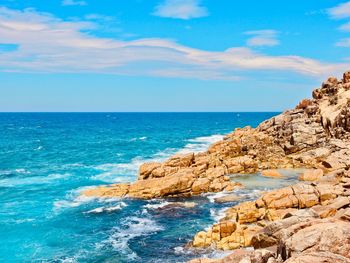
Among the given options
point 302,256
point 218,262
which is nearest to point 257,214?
point 218,262

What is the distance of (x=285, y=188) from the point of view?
40.1 meters

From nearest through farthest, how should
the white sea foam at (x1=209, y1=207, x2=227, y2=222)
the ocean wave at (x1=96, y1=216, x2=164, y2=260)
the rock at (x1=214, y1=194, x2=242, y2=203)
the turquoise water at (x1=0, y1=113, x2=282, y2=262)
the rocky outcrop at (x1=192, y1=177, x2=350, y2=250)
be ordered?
the rocky outcrop at (x1=192, y1=177, x2=350, y2=250) < the turquoise water at (x1=0, y1=113, x2=282, y2=262) < the ocean wave at (x1=96, y1=216, x2=164, y2=260) < the white sea foam at (x1=209, y1=207, x2=227, y2=222) < the rock at (x1=214, y1=194, x2=242, y2=203)

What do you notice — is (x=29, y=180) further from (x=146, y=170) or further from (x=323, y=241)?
(x=323, y=241)

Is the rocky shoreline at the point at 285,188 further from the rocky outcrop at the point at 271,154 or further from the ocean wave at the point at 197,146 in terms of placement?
the ocean wave at the point at 197,146

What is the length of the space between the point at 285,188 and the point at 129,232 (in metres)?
15.7

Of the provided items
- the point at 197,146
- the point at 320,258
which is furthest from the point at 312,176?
the point at 197,146

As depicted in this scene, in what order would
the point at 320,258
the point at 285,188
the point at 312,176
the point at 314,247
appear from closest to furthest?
the point at 320,258 → the point at 314,247 → the point at 285,188 → the point at 312,176

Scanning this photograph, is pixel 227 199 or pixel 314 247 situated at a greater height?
pixel 314 247

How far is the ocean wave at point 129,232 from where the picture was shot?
1324 inches

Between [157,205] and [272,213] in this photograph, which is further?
[157,205]

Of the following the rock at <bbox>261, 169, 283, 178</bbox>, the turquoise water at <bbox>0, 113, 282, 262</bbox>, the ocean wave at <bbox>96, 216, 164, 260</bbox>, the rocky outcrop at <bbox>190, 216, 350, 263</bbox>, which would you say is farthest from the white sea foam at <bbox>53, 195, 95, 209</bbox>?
the rocky outcrop at <bbox>190, 216, 350, 263</bbox>

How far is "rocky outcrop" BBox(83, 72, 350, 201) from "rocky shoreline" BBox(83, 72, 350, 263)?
4.8 inches

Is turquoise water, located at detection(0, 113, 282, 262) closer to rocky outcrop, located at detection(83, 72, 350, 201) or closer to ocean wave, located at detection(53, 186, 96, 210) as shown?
ocean wave, located at detection(53, 186, 96, 210)

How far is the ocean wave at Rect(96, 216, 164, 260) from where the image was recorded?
3362 cm
